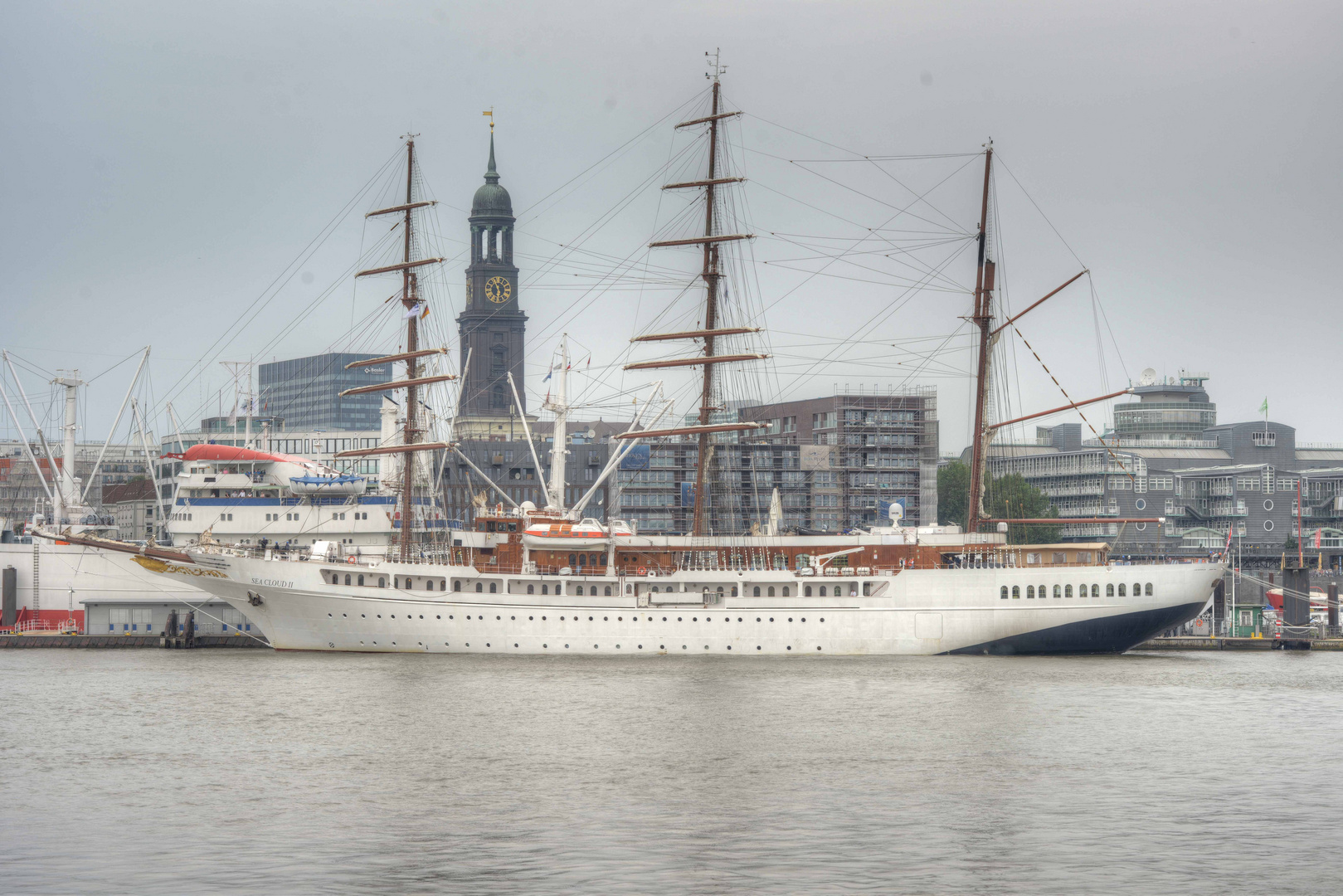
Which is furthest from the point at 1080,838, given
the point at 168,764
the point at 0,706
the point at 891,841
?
the point at 0,706

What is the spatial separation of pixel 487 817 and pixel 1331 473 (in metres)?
147

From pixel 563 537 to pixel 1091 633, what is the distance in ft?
83.5

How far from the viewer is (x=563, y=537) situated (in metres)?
73.2

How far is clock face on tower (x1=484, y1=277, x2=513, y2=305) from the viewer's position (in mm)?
198250

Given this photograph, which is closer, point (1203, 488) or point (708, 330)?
point (708, 330)

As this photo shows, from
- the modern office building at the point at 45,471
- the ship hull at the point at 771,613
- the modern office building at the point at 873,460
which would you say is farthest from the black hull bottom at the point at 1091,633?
the modern office building at the point at 45,471

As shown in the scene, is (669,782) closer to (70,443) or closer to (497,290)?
(70,443)

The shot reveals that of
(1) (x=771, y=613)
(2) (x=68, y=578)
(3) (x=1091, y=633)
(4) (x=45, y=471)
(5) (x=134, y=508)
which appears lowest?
(3) (x=1091, y=633)

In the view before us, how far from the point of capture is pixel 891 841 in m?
32.3

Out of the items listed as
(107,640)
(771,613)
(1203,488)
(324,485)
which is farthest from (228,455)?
(1203,488)

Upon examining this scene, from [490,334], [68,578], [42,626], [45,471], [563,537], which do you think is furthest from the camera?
[490,334]

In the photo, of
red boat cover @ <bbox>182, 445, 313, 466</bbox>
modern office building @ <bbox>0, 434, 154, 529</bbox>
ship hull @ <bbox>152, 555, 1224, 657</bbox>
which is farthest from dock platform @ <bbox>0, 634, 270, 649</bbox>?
modern office building @ <bbox>0, 434, 154, 529</bbox>

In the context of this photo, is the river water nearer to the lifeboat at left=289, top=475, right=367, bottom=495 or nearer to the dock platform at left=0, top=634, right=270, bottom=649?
the dock platform at left=0, top=634, right=270, bottom=649

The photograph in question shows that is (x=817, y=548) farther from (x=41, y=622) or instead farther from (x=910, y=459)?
(x=910, y=459)
